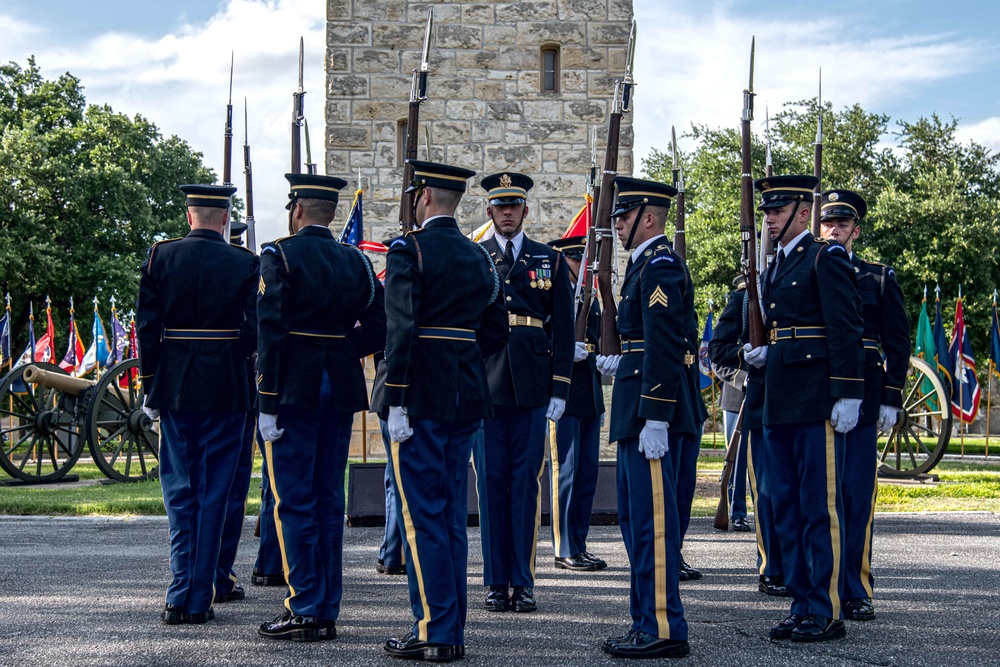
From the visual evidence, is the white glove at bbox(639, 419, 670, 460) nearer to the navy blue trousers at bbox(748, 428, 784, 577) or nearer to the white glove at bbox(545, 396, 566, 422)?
the white glove at bbox(545, 396, 566, 422)

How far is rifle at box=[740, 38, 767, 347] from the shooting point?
5.50 m

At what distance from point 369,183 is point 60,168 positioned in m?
16.5

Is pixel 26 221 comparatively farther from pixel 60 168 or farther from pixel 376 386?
pixel 376 386

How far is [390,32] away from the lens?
49.4ft

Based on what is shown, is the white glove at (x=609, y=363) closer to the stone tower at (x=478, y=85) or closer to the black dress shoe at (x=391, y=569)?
the black dress shoe at (x=391, y=569)

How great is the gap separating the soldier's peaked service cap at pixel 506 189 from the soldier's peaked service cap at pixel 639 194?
900 millimetres

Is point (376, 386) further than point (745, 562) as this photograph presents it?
No

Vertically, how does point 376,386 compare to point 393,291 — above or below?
below

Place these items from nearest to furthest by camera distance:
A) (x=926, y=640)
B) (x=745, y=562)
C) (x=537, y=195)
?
(x=926, y=640)
(x=745, y=562)
(x=537, y=195)

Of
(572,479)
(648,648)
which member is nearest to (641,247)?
(648,648)

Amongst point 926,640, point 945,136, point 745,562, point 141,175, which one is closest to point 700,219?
point 945,136

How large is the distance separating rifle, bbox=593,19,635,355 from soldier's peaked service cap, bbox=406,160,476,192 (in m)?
0.89

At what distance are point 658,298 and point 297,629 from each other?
197 centimetres

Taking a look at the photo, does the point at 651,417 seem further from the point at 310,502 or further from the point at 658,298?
the point at 310,502
